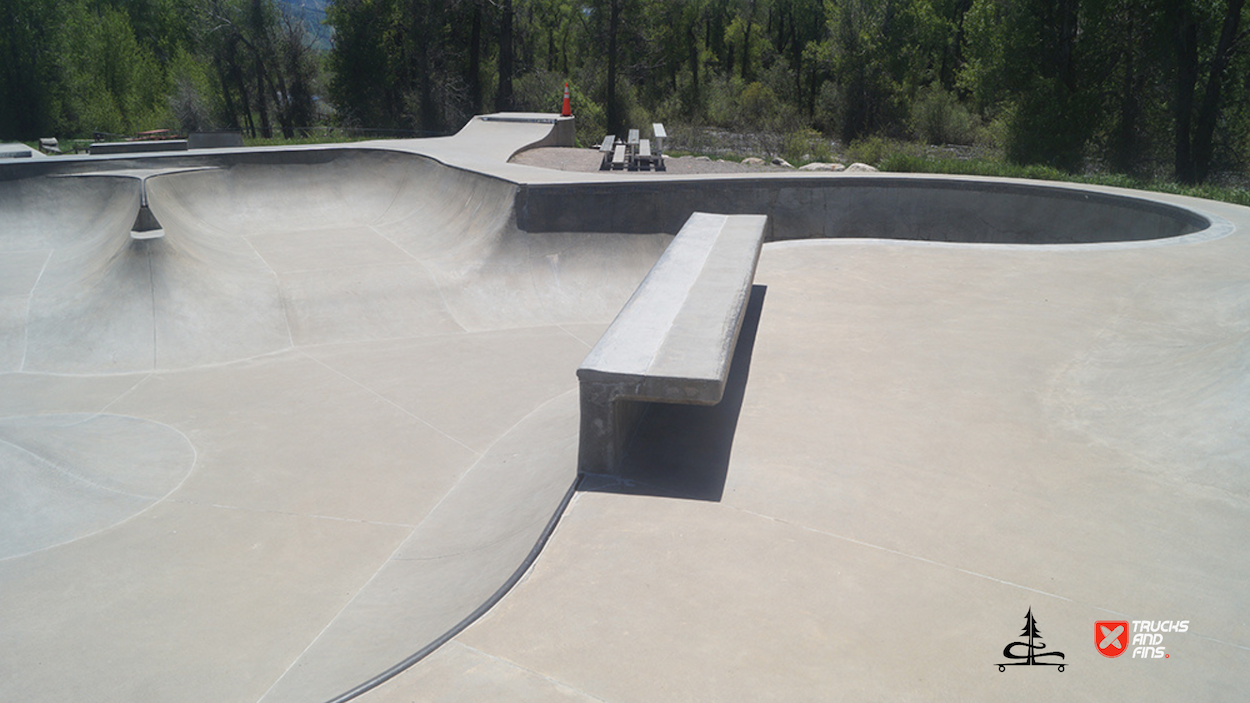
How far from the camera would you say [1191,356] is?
4.97 m

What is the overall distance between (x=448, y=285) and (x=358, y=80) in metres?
31.3

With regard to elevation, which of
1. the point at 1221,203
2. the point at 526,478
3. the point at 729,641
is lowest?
the point at 526,478

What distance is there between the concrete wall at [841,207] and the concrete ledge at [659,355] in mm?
6449

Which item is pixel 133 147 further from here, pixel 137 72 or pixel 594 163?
pixel 137 72

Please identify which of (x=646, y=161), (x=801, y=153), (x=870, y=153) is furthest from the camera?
(x=801, y=153)

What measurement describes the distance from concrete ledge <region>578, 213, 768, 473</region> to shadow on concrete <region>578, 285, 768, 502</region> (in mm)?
100

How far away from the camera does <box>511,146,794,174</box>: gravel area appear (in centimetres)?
1685

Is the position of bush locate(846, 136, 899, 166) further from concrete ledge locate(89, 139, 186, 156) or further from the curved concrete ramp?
concrete ledge locate(89, 139, 186, 156)

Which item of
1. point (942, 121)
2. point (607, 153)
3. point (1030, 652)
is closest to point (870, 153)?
point (607, 153)

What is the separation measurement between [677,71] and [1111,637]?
54.0 metres

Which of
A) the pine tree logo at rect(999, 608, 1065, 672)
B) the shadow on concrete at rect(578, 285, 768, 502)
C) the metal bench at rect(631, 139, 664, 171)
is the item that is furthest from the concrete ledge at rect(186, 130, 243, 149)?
the pine tree logo at rect(999, 608, 1065, 672)

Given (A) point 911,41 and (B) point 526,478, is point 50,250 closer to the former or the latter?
(B) point 526,478

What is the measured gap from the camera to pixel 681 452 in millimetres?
4285

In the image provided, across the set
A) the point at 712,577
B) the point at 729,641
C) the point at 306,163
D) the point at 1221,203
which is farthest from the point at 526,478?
the point at 306,163
